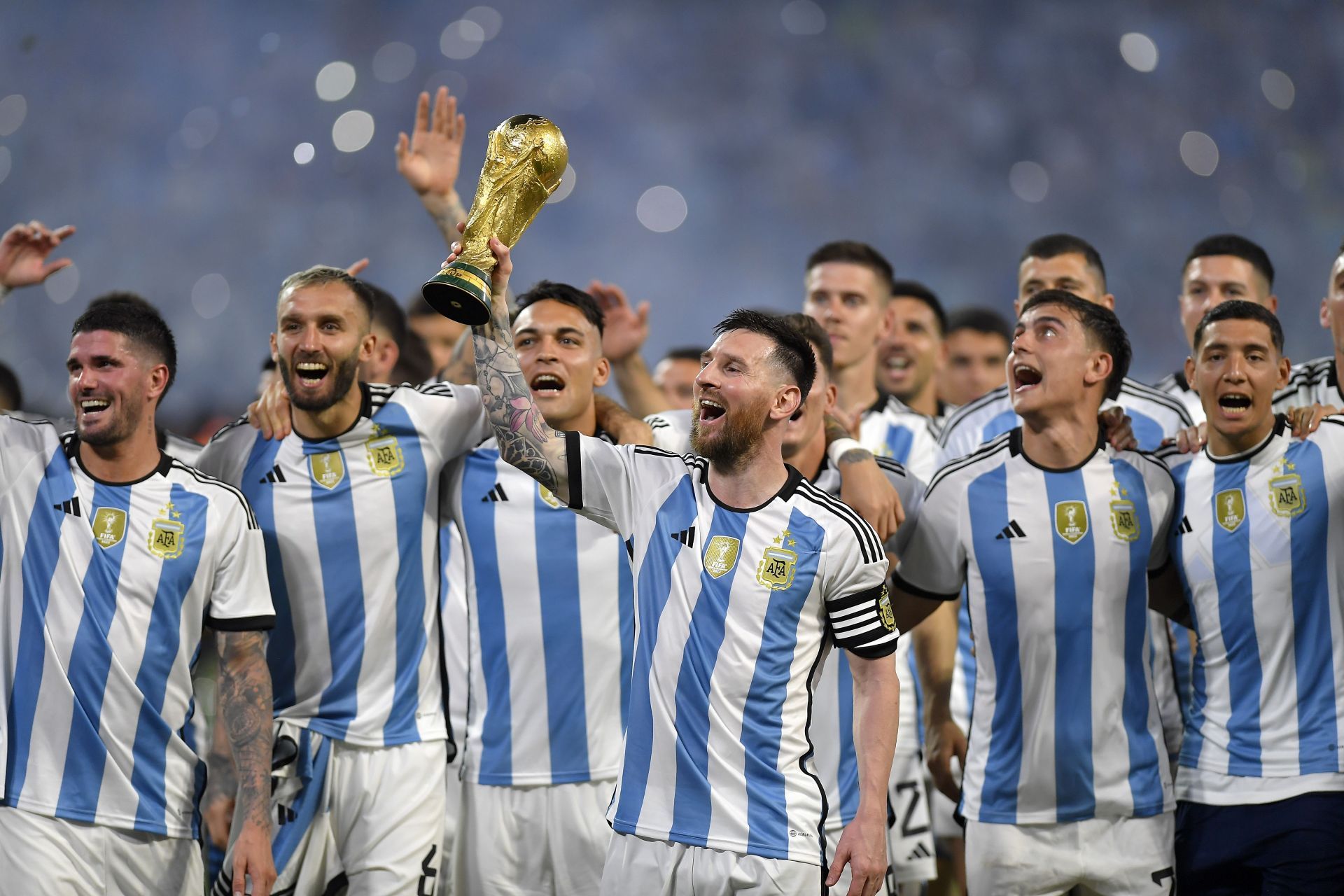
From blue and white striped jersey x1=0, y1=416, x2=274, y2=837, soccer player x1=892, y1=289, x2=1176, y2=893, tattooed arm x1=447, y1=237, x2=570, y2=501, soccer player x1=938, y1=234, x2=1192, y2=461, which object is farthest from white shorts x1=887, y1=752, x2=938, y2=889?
blue and white striped jersey x1=0, y1=416, x2=274, y2=837

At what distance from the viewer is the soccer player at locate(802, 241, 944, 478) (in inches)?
229

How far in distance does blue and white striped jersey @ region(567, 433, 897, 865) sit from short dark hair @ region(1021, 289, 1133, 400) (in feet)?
4.39

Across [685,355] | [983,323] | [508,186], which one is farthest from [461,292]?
[983,323]

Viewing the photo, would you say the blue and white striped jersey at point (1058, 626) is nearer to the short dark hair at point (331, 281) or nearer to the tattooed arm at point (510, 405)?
the tattooed arm at point (510, 405)

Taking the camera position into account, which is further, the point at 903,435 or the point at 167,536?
the point at 903,435

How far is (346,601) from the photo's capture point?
4.30 m

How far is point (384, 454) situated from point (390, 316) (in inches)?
66.8

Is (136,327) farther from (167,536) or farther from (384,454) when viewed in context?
(384,454)

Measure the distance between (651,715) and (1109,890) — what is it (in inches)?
65.0

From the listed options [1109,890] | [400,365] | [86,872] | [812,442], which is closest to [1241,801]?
[1109,890]

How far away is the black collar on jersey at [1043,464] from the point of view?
4.32 meters

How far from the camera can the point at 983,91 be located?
12.0m

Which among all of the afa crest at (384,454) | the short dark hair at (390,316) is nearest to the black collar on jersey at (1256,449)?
the afa crest at (384,454)

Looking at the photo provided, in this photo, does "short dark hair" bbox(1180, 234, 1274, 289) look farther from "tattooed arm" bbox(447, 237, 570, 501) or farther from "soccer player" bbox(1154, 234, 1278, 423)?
"tattooed arm" bbox(447, 237, 570, 501)
